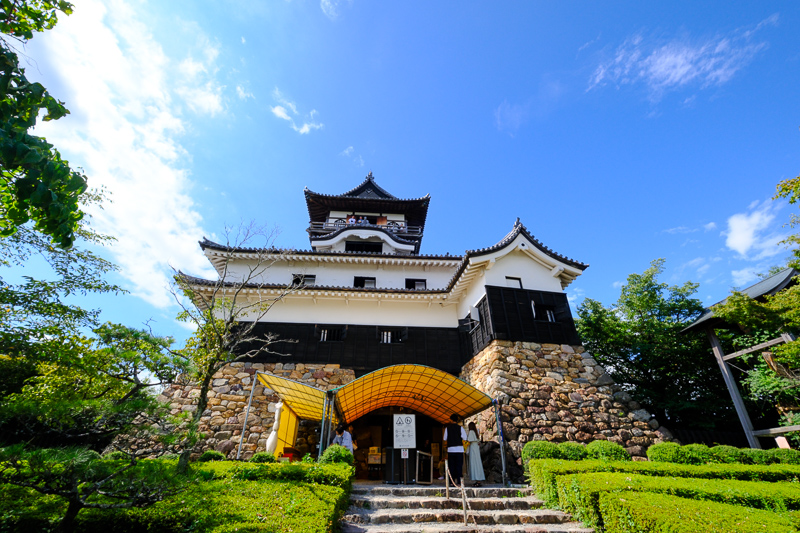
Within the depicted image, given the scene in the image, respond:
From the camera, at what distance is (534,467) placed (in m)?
8.23

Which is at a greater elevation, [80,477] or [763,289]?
[763,289]

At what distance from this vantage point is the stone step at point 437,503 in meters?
7.09

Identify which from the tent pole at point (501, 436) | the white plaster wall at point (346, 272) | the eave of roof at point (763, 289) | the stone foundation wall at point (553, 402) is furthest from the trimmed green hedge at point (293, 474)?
the eave of roof at point (763, 289)

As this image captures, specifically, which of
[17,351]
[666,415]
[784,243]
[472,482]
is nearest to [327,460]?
[472,482]

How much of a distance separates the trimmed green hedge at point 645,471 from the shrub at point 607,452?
785 mm

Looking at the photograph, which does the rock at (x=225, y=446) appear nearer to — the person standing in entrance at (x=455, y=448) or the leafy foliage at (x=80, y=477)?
the person standing in entrance at (x=455, y=448)

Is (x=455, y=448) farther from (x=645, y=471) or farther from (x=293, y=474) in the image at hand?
(x=293, y=474)

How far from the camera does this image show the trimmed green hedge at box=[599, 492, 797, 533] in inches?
184

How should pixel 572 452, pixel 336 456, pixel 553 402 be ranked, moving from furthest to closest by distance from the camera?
pixel 553 402, pixel 572 452, pixel 336 456

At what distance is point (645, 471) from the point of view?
7.94 metres

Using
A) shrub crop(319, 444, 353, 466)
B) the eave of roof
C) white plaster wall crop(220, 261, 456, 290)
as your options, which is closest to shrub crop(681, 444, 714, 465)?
the eave of roof

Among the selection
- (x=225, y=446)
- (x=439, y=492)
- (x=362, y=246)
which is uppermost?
(x=362, y=246)

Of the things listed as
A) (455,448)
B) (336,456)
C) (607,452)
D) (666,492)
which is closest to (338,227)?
(455,448)

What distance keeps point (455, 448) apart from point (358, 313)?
7036mm
